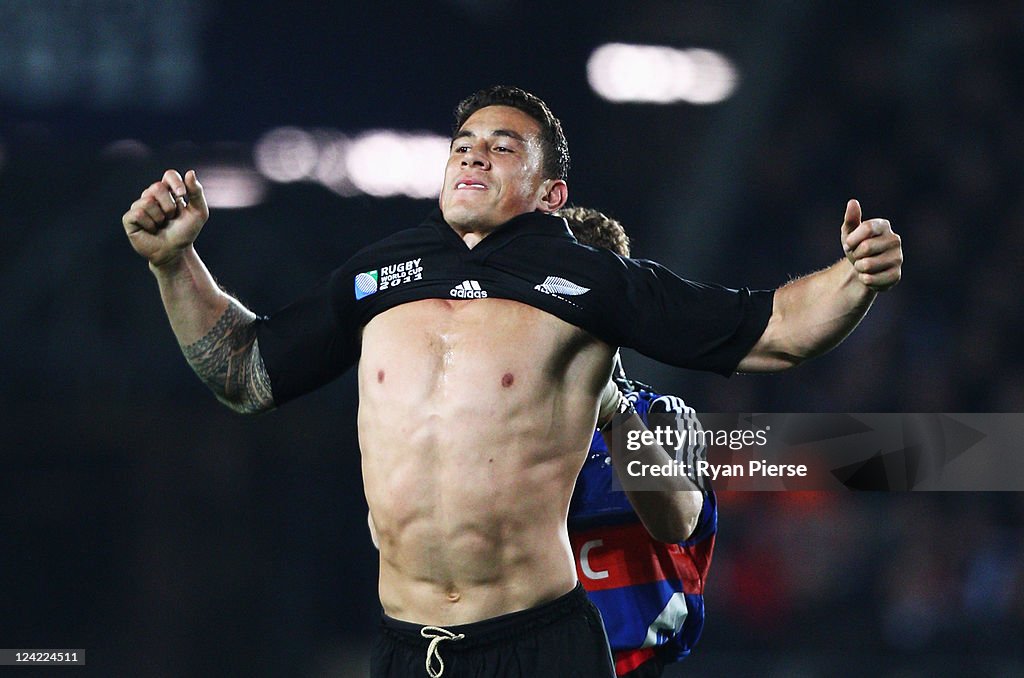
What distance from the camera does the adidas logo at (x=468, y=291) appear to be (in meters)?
1.93

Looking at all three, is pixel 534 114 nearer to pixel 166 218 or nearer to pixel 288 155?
pixel 166 218

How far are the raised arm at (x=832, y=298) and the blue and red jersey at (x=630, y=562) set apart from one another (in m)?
0.60

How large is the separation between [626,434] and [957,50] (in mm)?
3177

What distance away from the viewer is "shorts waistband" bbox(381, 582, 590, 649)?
6.06 feet

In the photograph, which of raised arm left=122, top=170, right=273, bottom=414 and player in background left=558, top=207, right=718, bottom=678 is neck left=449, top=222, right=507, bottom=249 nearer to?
raised arm left=122, top=170, right=273, bottom=414

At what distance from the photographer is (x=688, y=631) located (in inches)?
99.7

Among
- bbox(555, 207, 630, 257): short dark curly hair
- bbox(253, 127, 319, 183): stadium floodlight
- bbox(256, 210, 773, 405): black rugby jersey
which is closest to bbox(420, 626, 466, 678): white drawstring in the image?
bbox(256, 210, 773, 405): black rugby jersey

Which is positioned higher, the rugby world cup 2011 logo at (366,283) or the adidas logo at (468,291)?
the rugby world cup 2011 logo at (366,283)

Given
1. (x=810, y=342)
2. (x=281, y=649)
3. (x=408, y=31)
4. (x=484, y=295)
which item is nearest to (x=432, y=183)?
(x=408, y=31)

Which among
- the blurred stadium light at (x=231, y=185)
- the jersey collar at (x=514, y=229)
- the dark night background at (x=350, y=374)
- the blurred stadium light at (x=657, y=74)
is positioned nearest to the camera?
the jersey collar at (x=514, y=229)

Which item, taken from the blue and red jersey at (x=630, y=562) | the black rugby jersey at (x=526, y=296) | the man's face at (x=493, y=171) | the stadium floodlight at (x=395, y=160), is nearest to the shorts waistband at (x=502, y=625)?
the black rugby jersey at (x=526, y=296)

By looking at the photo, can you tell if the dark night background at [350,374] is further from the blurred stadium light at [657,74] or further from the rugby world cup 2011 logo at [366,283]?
the rugby world cup 2011 logo at [366,283]

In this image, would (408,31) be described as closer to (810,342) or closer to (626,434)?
(626,434)

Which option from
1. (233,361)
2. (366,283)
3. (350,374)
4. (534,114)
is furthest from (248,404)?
(350,374)
